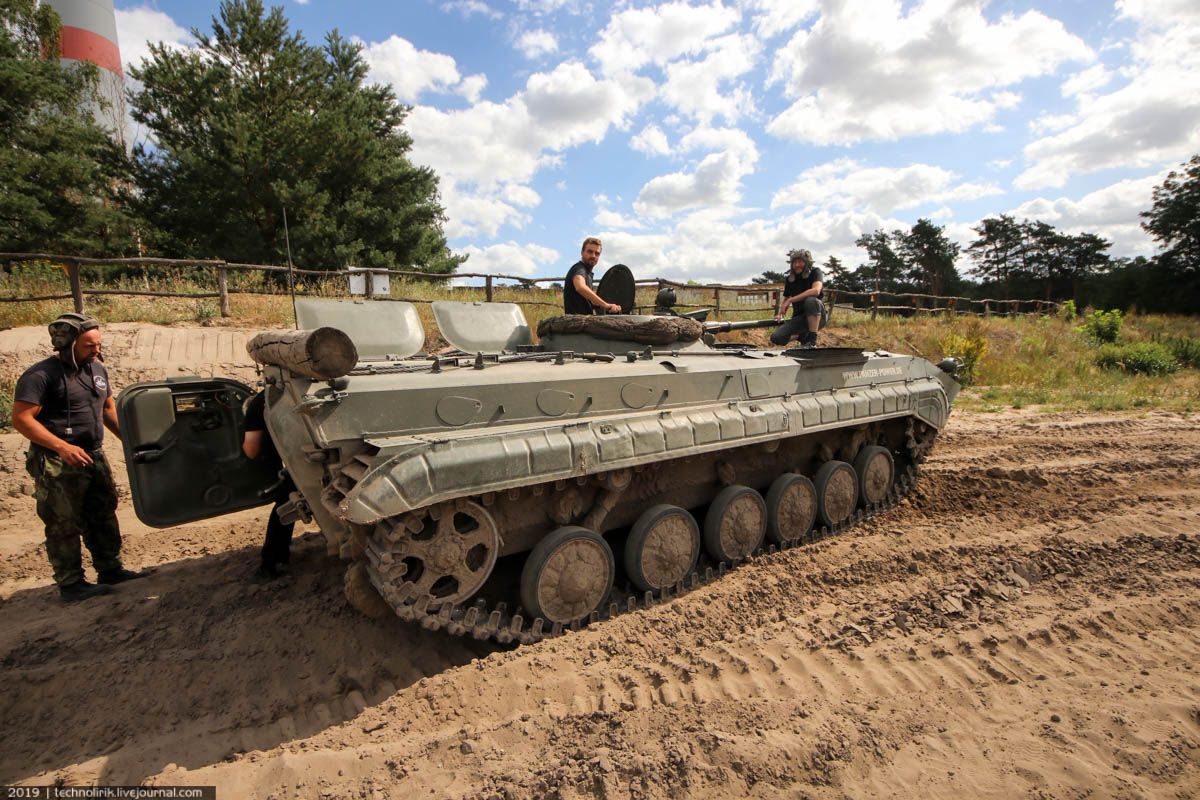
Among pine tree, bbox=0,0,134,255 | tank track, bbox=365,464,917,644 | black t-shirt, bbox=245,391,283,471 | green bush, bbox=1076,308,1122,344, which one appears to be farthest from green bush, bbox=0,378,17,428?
green bush, bbox=1076,308,1122,344

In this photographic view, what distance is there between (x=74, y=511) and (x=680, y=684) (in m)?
4.45

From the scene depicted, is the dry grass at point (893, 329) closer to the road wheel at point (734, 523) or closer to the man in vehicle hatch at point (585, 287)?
the man in vehicle hatch at point (585, 287)

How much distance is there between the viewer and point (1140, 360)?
16.8 metres

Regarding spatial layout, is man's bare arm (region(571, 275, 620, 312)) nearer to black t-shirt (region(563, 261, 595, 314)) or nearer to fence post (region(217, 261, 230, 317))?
black t-shirt (region(563, 261, 595, 314))

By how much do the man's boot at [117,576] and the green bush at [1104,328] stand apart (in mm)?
24601

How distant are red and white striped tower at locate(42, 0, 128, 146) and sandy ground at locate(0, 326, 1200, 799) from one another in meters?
26.4

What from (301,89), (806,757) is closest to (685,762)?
(806,757)

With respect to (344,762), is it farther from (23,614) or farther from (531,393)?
(23,614)

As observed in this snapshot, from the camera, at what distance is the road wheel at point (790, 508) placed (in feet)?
17.3

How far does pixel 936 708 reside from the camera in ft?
10.5

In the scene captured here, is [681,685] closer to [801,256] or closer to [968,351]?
[801,256]

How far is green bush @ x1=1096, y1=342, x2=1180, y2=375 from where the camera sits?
54.4 feet

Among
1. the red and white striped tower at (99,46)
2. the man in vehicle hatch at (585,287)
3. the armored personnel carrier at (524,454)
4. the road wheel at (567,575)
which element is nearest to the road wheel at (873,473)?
the armored personnel carrier at (524,454)

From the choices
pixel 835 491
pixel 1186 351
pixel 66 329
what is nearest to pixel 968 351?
pixel 1186 351
